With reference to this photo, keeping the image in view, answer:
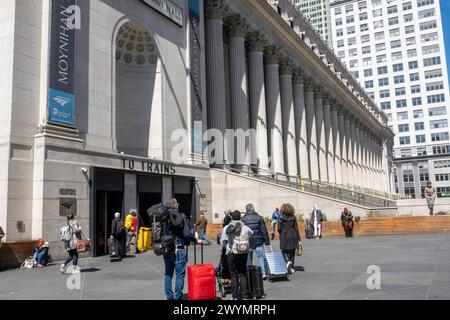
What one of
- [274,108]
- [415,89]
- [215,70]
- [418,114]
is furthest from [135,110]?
[415,89]

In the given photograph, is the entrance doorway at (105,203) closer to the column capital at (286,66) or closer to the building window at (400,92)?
the column capital at (286,66)

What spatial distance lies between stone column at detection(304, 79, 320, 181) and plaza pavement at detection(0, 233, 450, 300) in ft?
113

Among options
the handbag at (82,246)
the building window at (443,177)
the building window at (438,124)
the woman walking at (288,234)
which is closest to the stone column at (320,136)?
the woman walking at (288,234)

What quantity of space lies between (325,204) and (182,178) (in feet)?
30.1

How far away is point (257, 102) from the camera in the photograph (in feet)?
124

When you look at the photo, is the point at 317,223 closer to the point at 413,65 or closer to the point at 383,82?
the point at 383,82

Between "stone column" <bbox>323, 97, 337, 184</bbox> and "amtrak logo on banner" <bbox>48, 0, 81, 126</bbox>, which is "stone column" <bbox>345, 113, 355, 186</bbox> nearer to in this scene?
"stone column" <bbox>323, 97, 337, 184</bbox>

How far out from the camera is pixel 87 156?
61.2 ft

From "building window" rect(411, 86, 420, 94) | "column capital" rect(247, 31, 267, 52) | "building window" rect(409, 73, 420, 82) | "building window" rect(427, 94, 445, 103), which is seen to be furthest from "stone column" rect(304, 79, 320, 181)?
"building window" rect(409, 73, 420, 82)

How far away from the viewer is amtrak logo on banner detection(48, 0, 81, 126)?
1756 cm

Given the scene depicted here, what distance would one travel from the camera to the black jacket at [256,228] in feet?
33.5

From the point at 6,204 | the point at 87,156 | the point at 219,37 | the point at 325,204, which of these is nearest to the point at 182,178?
the point at 87,156
